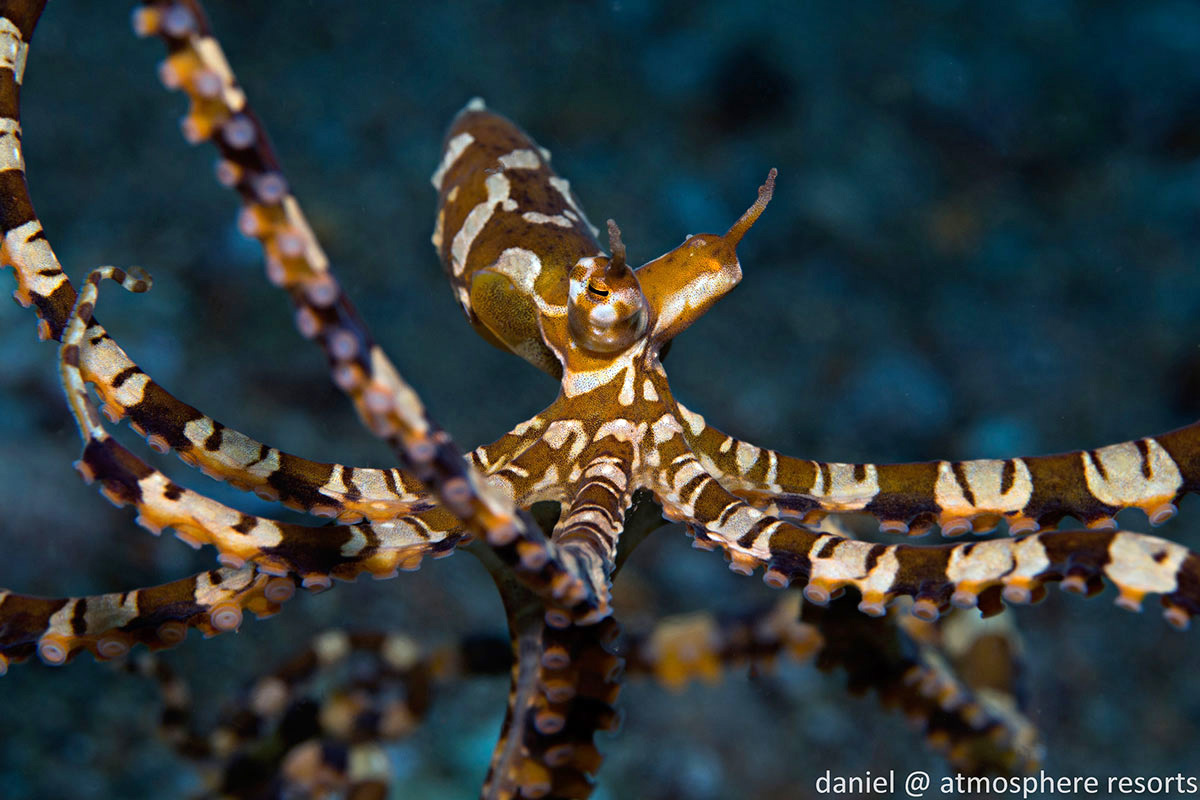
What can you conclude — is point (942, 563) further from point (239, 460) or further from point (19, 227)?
point (19, 227)

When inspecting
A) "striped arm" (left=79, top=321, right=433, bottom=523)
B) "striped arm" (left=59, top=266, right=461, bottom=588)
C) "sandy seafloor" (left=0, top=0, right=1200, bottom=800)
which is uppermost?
"sandy seafloor" (left=0, top=0, right=1200, bottom=800)

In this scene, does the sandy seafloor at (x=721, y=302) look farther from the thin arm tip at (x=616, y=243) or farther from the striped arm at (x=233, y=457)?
the thin arm tip at (x=616, y=243)

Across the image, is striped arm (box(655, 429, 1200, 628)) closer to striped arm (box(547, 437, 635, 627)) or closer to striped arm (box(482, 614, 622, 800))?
striped arm (box(547, 437, 635, 627))

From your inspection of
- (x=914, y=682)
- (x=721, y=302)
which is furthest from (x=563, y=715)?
(x=721, y=302)

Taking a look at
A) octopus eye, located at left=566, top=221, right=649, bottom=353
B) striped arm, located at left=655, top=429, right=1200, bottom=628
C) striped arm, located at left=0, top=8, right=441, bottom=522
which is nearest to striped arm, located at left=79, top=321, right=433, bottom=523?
striped arm, located at left=0, top=8, right=441, bottom=522

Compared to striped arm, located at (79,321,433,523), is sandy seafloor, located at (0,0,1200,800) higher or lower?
higher

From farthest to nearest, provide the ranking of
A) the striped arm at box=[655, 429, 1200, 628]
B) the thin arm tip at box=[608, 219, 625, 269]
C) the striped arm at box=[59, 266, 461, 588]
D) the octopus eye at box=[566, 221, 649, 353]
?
the octopus eye at box=[566, 221, 649, 353]
the thin arm tip at box=[608, 219, 625, 269]
the striped arm at box=[59, 266, 461, 588]
the striped arm at box=[655, 429, 1200, 628]
